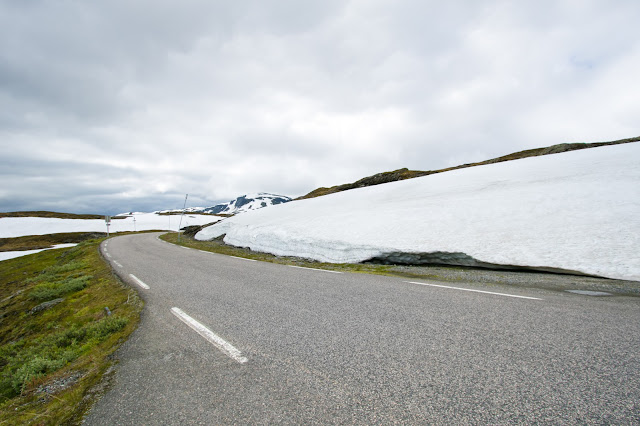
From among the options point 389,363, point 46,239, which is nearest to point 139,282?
point 389,363

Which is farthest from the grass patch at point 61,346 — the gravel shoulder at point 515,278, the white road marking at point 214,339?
the gravel shoulder at point 515,278

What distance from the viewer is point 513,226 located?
458 inches

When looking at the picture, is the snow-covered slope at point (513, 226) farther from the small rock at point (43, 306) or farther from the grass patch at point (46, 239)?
the grass patch at point (46, 239)

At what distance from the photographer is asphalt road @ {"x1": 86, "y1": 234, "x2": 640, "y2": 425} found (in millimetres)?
2439

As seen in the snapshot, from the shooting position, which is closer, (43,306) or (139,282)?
(43,306)

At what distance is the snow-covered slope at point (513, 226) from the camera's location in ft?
29.2

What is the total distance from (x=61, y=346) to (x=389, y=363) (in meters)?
6.76

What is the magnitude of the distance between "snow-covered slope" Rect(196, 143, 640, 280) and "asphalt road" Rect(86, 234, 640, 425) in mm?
3920

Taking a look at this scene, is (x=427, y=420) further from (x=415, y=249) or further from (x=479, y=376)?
(x=415, y=249)

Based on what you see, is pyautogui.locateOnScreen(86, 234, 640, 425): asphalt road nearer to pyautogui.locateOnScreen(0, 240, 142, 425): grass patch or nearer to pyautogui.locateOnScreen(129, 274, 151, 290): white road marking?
pyautogui.locateOnScreen(0, 240, 142, 425): grass patch

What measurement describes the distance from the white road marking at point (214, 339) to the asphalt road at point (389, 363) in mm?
44

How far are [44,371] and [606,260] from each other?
1373 cm

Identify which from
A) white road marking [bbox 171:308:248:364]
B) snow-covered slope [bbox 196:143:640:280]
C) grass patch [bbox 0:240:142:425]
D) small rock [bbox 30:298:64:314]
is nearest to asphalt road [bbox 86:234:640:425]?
white road marking [bbox 171:308:248:364]

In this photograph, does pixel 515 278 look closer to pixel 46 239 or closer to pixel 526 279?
pixel 526 279
